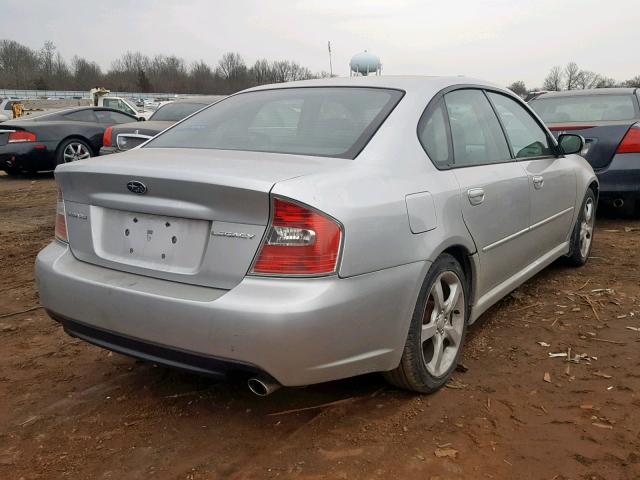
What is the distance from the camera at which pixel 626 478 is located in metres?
2.12

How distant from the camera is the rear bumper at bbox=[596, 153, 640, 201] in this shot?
5.89 metres

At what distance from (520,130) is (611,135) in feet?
9.15

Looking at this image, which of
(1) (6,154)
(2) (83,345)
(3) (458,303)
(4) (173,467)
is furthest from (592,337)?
(1) (6,154)

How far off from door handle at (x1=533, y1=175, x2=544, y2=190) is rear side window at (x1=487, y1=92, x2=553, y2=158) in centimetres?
15

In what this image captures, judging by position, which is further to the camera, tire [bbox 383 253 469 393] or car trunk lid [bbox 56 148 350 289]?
tire [bbox 383 253 469 393]

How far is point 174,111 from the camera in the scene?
381 inches

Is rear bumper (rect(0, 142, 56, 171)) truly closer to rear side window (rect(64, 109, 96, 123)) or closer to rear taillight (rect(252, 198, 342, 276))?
rear side window (rect(64, 109, 96, 123))

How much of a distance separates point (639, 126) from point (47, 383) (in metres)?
5.74

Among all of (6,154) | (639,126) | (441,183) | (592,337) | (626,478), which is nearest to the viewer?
(626,478)

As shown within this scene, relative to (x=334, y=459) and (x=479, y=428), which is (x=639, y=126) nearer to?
(x=479, y=428)

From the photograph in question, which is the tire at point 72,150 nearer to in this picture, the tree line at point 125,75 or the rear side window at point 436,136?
the rear side window at point 436,136

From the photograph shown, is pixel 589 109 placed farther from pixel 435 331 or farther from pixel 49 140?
pixel 49 140

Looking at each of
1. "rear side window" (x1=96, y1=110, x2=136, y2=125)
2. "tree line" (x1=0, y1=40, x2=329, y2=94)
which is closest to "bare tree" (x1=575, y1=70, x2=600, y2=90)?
"tree line" (x1=0, y1=40, x2=329, y2=94)

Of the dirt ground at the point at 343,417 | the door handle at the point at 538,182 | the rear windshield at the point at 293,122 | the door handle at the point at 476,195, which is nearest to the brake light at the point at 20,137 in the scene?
the dirt ground at the point at 343,417
